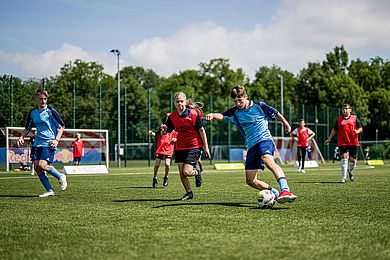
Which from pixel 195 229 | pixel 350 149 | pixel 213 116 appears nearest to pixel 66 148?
pixel 350 149

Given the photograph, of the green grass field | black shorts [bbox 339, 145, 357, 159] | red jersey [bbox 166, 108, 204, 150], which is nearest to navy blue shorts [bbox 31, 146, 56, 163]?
the green grass field

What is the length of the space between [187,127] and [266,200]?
276cm

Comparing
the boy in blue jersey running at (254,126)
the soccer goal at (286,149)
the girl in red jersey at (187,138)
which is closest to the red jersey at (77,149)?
the girl in red jersey at (187,138)

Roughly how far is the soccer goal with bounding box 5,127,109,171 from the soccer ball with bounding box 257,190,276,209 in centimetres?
1950

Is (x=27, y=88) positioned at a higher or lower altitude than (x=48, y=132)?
higher

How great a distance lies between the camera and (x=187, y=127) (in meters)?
11.2

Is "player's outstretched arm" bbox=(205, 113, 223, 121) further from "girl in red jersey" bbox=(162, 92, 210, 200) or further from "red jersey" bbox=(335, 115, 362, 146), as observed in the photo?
"red jersey" bbox=(335, 115, 362, 146)

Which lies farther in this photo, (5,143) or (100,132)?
(100,132)

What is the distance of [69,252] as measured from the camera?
5512mm

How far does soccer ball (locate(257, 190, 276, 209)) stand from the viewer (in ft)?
29.7

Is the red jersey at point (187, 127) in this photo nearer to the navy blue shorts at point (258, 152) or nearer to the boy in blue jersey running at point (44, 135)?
the navy blue shorts at point (258, 152)

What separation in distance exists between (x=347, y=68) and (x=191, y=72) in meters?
23.5

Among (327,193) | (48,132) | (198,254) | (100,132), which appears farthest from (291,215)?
(100,132)

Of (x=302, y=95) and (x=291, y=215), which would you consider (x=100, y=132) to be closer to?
(x=291, y=215)
